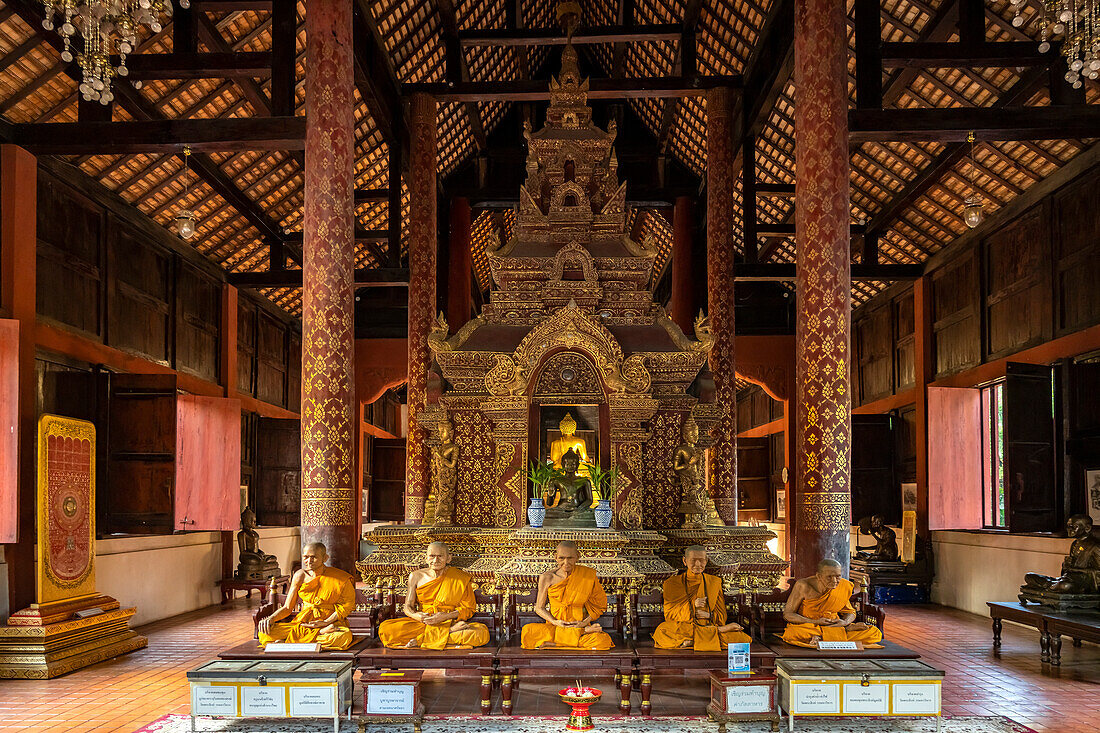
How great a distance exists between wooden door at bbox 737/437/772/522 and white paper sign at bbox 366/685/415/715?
1902cm

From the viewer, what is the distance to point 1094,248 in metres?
10.9

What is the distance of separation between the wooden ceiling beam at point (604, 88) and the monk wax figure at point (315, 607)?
859 centimetres

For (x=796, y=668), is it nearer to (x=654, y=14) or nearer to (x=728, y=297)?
(x=728, y=297)

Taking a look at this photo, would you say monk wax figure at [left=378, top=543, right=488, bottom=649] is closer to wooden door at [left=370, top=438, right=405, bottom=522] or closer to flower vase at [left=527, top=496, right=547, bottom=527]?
flower vase at [left=527, top=496, right=547, bottom=527]

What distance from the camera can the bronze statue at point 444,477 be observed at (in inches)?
384

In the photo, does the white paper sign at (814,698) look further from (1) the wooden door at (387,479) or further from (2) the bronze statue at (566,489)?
(1) the wooden door at (387,479)

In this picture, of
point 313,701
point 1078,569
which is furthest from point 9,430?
point 1078,569

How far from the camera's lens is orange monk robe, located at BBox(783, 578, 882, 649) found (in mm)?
7953

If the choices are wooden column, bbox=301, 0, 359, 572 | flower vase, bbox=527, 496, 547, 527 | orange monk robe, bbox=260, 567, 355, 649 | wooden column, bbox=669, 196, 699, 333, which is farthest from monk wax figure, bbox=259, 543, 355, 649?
wooden column, bbox=669, 196, 699, 333

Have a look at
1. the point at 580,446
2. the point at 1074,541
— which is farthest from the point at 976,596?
the point at 580,446

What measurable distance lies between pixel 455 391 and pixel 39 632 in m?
4.42

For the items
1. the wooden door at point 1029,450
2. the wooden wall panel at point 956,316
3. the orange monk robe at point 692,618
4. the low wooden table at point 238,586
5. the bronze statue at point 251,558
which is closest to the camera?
the orange monk robe at point 692,618

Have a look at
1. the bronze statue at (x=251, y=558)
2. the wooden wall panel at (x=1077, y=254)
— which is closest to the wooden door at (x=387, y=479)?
the bronze statue at (x=251, y=558)

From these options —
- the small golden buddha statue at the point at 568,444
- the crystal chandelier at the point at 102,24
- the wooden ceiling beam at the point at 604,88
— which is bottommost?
the small golden buddha statue at the point at 568,444
